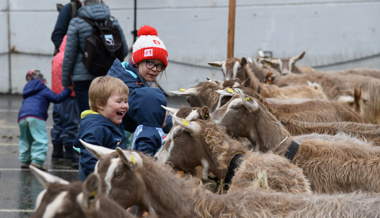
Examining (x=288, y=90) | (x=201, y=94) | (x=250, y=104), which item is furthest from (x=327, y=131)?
(x=288, y=90)

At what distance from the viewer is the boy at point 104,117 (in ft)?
14.5

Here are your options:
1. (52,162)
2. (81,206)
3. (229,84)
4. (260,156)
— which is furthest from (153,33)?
(52,162)

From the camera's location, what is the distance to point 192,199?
12.7ft

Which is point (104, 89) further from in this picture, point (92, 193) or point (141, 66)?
point (92, 193)

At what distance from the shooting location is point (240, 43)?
17.3 m

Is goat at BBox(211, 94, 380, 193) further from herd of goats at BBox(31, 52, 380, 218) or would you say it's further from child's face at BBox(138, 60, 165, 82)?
child's face at BBox(138, 60, 165, 82)

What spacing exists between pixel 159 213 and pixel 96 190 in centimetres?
122

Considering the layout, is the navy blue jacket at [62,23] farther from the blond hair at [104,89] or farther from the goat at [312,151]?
the blond hair at [104,89]

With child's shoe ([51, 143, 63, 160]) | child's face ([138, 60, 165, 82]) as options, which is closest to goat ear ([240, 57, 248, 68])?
child's shoe ([51, 143, 63, 160])

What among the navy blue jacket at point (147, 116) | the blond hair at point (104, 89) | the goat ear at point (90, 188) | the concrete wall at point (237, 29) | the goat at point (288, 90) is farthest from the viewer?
the concrete wall at point (237, 29)

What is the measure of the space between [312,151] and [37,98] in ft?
18.2

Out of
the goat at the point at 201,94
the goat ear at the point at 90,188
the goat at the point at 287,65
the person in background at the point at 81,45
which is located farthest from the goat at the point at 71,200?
the goat at the point at 287,65

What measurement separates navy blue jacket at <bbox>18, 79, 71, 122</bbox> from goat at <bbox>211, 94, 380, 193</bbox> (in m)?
3.86

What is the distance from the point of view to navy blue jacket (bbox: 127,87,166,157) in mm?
4746
